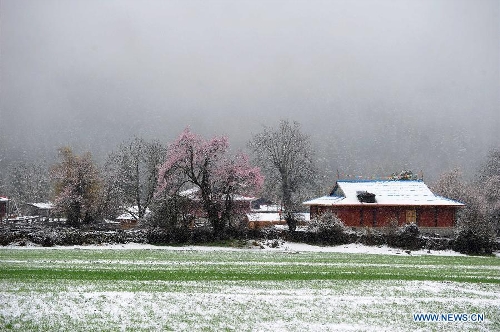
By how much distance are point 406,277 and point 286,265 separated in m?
6.20

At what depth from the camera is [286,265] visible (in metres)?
23.5

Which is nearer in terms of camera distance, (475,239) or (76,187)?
(475,239)

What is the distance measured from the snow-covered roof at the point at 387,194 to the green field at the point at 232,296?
2767 cm

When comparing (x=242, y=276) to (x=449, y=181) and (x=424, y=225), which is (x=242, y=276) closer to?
(x=424, y=225)

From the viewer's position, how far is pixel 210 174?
43.7 meters

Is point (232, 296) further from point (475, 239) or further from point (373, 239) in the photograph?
point (475, 239)

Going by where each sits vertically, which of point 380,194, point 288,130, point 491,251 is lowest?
point 491,251

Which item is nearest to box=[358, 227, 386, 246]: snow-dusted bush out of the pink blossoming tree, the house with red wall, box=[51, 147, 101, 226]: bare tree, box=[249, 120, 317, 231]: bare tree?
the house with red wall

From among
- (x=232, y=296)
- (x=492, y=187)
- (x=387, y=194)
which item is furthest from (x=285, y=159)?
(x=232, y=296)

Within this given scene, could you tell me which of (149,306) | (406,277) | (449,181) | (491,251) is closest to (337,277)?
(406,277)

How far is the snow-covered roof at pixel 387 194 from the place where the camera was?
50.0 meters

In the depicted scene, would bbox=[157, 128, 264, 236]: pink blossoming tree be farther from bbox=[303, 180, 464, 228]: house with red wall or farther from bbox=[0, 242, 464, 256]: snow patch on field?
bbox=[303, 180, 464, 228]: house with red wall

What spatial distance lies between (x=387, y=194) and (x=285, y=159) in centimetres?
1803

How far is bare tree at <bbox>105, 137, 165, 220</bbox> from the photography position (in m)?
63.6
